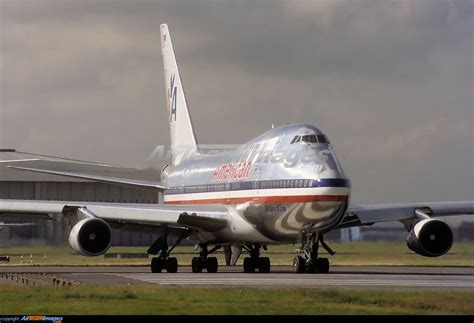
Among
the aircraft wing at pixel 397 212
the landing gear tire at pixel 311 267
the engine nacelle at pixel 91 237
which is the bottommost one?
the landing gear tire at pixel 311 267

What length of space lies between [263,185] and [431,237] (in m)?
6.31

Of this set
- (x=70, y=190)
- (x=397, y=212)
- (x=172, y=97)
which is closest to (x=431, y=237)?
(x=397, y=212)

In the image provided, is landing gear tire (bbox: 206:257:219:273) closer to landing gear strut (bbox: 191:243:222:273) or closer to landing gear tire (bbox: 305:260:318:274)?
landing gear strut (bbox: 191:243:222:273)

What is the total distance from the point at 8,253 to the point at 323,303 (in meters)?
40.6

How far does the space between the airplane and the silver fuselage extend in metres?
0.03

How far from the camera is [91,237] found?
37.2m

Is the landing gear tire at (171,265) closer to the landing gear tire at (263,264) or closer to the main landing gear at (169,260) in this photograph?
the main landing gear at (169,260)

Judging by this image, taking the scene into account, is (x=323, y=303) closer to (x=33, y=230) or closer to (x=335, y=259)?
(x=335, y=259)

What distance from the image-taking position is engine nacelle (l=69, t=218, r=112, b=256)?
121ft

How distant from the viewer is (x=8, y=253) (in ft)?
198

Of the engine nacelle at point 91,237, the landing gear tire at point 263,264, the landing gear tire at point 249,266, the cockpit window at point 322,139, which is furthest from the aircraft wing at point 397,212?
the engine nacelle at point 91,237

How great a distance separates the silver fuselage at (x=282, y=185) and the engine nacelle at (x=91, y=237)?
5.29 metres

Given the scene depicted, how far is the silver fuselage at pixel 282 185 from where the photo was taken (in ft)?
116

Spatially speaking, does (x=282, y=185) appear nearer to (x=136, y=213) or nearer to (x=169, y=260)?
(x=136, y=213)
